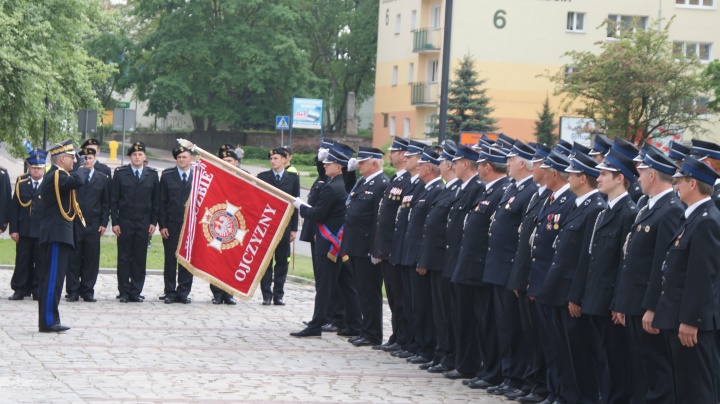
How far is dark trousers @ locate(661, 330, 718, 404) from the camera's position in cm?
824

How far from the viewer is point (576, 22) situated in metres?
61.5

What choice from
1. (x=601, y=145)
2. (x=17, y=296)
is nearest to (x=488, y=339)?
(x=601, y=145)

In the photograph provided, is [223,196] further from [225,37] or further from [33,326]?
[225,37]

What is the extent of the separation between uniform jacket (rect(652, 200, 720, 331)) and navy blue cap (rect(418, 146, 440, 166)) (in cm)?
457

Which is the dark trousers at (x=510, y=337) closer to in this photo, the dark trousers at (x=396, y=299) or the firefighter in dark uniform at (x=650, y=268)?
the firefighter in dark uniform at (x=650, y=268)

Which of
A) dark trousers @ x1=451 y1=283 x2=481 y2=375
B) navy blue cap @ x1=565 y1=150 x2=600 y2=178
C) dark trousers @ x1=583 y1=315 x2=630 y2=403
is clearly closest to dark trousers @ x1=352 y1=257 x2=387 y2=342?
dark trousers @ x1=451 y1=283 x2=481 y2=375

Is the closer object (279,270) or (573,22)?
(279,270)

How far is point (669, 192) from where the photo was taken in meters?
8.70

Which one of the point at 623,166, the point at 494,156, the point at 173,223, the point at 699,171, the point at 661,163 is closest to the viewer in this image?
the point at 699,171

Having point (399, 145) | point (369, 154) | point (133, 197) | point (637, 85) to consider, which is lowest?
point (133, 197)

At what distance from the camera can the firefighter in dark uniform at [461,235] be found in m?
11.6

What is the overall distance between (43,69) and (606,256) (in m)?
22.5

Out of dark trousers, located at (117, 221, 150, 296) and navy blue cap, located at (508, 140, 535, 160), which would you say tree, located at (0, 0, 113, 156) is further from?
navy blue cap, located at (508, 140, 535, 160)

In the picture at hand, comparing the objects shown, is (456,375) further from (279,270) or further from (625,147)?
(279,270)
